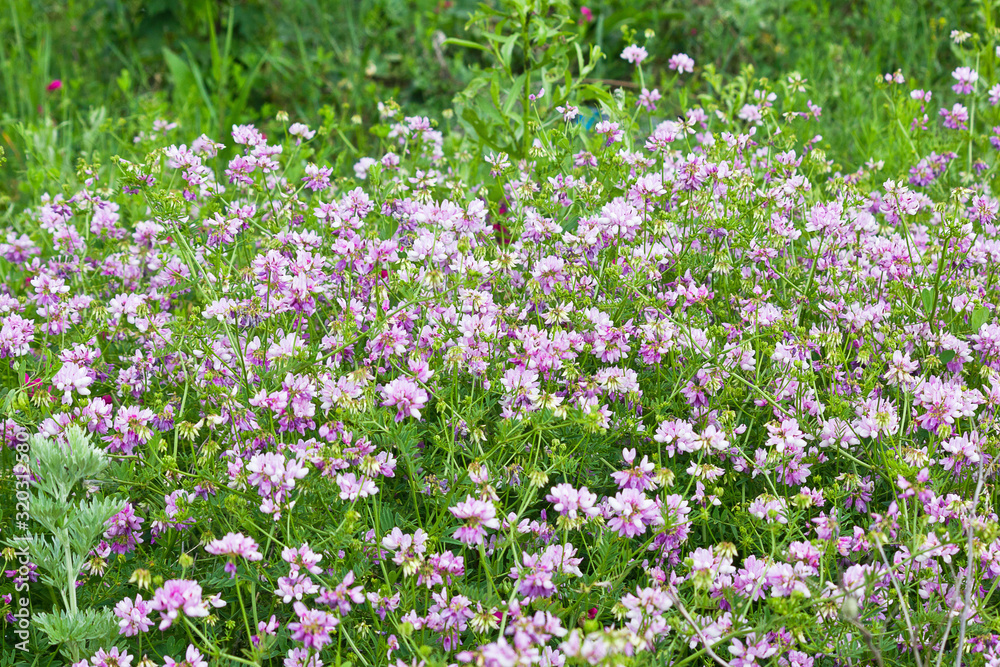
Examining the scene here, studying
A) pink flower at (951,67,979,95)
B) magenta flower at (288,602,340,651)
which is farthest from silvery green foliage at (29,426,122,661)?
pink flower at (951,67,979,95)

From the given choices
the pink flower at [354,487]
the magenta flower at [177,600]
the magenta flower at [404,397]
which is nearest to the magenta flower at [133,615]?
the magenta flower at [177,600]

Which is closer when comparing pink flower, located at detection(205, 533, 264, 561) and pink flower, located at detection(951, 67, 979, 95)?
pink flower, located at detection(205, 533, 264, 561)

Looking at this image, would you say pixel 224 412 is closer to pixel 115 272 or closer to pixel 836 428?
pixel 115 272

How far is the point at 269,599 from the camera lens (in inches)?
78.4

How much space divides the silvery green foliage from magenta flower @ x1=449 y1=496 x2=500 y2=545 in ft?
2.17

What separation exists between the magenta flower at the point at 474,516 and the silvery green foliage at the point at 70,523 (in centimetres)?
66

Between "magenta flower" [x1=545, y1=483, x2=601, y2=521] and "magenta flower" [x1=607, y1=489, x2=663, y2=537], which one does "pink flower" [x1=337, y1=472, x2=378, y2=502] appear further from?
"magenta flower" [x1=607, y1=489, x2=663, y2=537]

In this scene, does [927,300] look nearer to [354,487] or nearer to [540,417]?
[540,417]

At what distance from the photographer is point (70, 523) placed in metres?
1.80

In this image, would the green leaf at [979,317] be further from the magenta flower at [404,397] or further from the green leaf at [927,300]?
the magenta flower at [404,397]

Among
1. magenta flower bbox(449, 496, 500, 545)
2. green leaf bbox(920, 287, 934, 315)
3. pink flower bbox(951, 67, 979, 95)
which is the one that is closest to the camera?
magenta flower bbox(449, 496, 500, 545)

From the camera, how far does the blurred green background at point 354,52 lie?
4812 mm

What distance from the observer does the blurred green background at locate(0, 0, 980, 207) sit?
4.81 meters

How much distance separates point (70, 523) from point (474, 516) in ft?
2.54
